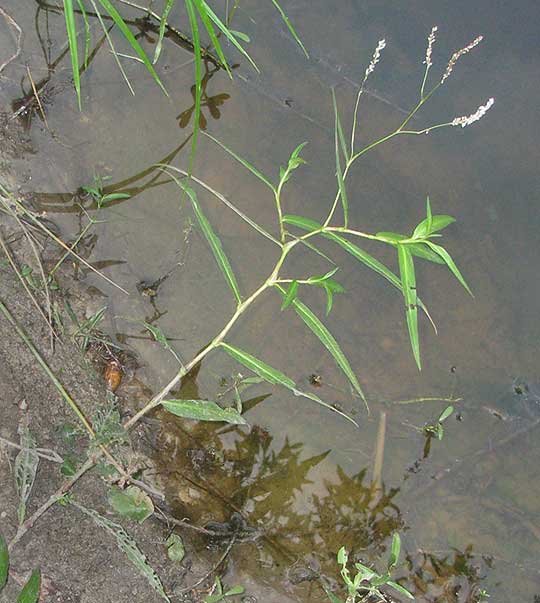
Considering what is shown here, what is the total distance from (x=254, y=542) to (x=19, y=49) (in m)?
1.97

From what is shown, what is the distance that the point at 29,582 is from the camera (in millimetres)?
1943

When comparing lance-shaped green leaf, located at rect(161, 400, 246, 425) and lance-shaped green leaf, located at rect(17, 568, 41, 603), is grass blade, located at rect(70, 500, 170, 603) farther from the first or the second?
lance-shaped green leaf, located at rect(161, 400, 246, 425)

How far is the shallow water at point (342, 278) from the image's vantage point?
2.47 metres

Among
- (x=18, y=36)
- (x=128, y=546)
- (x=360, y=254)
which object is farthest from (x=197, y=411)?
(x=18, y=36)

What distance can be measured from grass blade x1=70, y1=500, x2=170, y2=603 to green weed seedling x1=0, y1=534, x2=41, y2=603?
0.75 feet

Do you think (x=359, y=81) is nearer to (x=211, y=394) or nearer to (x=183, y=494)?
(x=211, y=394)

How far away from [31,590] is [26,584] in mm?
33

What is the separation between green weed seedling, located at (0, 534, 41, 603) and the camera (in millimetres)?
1920

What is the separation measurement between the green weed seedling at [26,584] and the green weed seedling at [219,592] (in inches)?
23.2

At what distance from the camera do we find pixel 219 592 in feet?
7.51

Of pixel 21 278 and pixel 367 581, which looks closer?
pixel 21 278

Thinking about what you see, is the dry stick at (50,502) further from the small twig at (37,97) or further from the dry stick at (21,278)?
the small twig at (37,97)

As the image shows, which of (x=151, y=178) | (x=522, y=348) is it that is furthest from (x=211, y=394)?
(x=522, y=348)

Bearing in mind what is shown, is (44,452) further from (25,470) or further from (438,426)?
(438,426)
